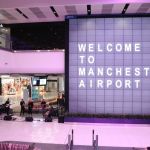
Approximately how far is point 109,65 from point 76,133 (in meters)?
5.56

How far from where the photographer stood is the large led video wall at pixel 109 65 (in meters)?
18.8

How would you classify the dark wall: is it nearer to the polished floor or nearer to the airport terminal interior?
the airport terminal interior

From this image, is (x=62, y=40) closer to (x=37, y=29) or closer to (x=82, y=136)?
(x=37, y=29)

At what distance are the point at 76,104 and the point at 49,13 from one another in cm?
609

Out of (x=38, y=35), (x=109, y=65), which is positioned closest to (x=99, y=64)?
(x=109, y=65)

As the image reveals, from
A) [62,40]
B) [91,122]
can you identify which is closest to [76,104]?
[91,122]

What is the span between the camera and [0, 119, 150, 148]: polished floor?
531 inches

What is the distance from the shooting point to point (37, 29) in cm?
2102

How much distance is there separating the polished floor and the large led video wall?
172cm

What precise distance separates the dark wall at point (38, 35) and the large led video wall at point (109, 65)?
5.83 ft

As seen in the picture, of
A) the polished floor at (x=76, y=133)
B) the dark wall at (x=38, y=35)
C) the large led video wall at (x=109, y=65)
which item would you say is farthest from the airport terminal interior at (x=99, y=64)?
the dark wall at (x=38, y=35)

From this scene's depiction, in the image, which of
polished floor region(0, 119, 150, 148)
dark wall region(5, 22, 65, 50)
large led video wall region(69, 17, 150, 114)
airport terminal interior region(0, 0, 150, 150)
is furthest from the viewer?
dark wall region(5, 22, 65, 50)

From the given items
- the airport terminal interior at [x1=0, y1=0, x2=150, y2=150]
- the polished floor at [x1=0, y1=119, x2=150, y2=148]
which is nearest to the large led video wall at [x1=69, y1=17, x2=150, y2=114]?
the airport terminal interior at [x1=0, y1=0, x2=150, y2=150]

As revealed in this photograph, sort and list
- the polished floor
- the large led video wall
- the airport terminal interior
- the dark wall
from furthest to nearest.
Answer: the dark wall < the large led video wall < the airport terminal interior < the polished floor
